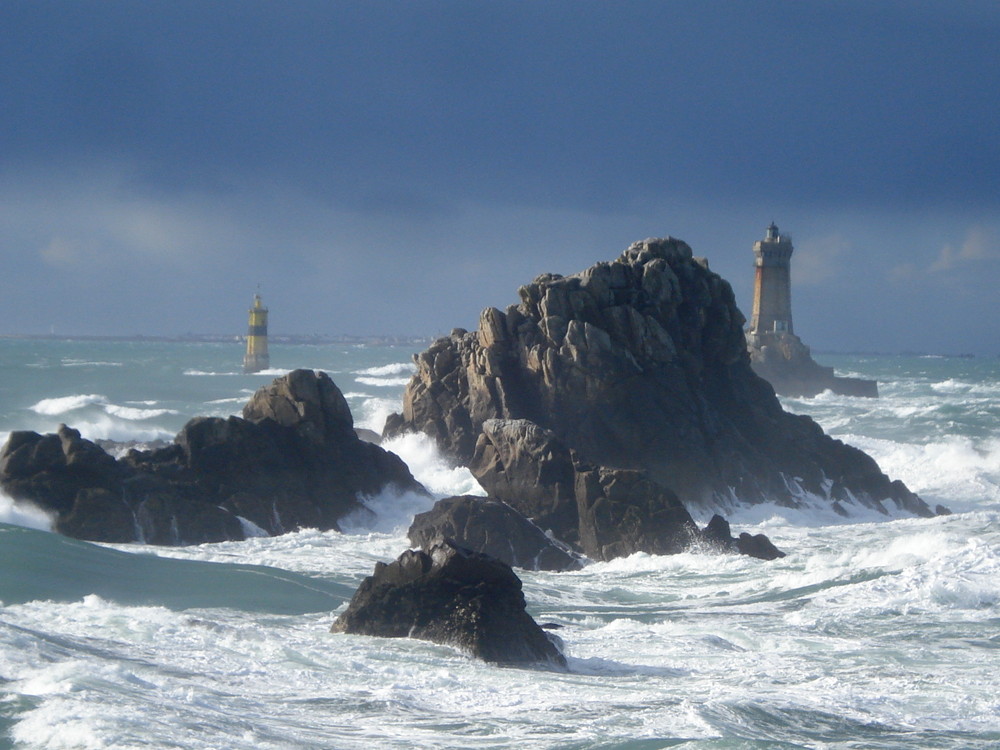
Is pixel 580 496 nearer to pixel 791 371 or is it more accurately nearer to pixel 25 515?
pixel 25 515

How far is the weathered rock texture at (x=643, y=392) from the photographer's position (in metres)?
26.9

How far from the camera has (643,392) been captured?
27594 millimetres

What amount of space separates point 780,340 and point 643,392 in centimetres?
4665

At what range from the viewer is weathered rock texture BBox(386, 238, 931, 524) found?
26.9 metres

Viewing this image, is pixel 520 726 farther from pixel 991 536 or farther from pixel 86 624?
pixel 991 536

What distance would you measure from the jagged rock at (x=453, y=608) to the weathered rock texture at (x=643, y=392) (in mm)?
11384

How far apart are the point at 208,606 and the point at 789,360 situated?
2338 inches

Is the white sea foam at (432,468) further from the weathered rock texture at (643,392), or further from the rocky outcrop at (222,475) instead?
the rocky outcrop at (222,475)

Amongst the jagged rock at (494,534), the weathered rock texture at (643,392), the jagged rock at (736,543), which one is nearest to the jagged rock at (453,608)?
the jagged rock at (494,534)

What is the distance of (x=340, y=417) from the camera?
24.8 meters

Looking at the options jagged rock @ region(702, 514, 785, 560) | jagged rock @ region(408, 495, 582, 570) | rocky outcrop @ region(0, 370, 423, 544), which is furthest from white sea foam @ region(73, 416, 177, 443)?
jagged rock @ region(702, 514, 785, 560)

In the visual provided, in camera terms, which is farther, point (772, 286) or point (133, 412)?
point (772, 286)

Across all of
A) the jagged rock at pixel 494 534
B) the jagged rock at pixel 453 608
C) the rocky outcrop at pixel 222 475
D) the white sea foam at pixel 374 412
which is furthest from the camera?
the white sea foam at pixel 374 412

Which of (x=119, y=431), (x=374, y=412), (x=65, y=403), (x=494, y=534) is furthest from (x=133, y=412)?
(x=494, y=534)
